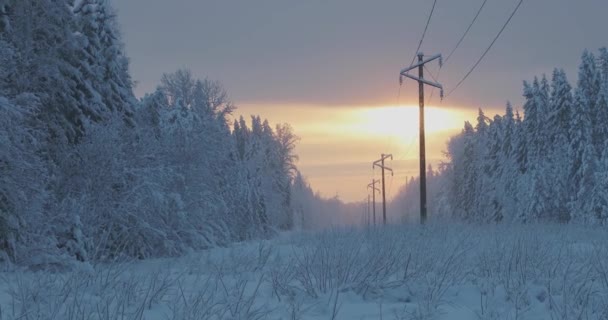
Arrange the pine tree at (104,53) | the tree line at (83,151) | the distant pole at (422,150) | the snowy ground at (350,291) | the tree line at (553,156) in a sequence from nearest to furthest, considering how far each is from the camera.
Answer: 1. the snowy ground at (350,291)
2. the tree line at (83,151)
3. the distant pole at (422,150)
4. the pine tree at (104,53)
5. the tree line at (553,156)

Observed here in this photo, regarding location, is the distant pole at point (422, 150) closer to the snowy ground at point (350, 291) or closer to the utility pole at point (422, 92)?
the utility pole at point (422, 92)

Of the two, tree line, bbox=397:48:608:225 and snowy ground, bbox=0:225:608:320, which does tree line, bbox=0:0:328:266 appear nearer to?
snowy ground, bbox=0:225:608:320

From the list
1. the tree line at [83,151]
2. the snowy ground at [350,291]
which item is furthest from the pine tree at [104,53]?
the snowy ground at [350,291]

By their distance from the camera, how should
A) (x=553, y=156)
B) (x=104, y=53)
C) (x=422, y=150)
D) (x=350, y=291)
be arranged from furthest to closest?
(x=553, y=156) < (x=104, y=53) < (x=422, y=150) < (x=350, y=291)

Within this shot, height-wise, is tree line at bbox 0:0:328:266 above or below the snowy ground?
above

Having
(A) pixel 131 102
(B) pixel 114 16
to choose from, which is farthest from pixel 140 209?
(B) pixel 114 16

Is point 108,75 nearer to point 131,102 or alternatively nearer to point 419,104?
point 131,102

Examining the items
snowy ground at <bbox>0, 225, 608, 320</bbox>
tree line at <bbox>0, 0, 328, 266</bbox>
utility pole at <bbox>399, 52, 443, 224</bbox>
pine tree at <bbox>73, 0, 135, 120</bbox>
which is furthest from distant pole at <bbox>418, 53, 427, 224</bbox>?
snowy ground at <bbox>0, 225, 608, 320</bbox>

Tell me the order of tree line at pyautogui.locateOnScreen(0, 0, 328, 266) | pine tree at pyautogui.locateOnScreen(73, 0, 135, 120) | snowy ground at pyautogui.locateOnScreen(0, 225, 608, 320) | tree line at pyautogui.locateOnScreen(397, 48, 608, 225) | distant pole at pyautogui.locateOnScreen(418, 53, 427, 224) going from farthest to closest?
tree line at pyautogui.locateOnScreen(397, 48, 608, 225) < pine tree at pyautogui.locateOnScreen(73, 0, 135, 120) < distant pole at pyautogui.locateOnScreen(418, 53, 427, 224) < tree line at pyautogui.locateOnScreen(0, 0, 328, 266) < snowy ground at pyautogui.locateOnScreen(0, 225, 608, 320)

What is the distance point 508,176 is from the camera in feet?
166

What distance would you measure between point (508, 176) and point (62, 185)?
39289 millimetres

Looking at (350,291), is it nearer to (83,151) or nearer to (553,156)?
(83,151)

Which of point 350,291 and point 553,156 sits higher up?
point 553,156

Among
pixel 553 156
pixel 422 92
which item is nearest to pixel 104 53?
pixel 422 92
